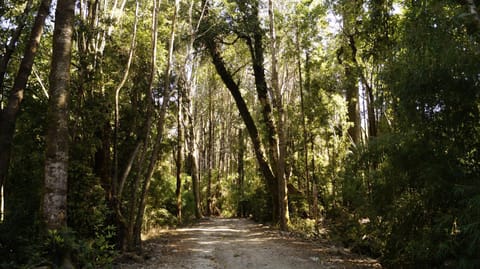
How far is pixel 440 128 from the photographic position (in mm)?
6461

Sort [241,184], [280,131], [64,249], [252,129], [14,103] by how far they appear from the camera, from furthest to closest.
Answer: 1. [241,184]
2. [252,129]
3. [280,131]
4. [14,103]
5. [64,249]

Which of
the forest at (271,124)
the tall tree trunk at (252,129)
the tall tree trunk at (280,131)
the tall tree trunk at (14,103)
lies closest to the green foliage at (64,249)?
the forest at (271,124)

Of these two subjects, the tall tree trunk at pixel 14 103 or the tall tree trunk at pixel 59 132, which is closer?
the tall tree trunk at pixel 59 132

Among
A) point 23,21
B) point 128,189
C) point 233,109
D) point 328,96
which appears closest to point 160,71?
point 128,189

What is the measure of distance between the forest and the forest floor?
2.44 feet

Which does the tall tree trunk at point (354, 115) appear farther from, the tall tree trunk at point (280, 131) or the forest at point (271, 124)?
the tall tree trunk at point (280, 131)

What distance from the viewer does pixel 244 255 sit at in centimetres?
1064

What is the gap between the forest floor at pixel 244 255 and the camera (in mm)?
9430

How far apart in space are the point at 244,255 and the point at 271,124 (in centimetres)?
917

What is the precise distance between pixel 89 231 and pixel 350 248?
7.57 meters

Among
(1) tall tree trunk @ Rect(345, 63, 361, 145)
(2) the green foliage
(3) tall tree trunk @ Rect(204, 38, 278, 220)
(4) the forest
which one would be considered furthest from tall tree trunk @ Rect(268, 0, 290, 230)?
(2) the green foliage

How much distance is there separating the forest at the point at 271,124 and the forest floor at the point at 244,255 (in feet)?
2.44

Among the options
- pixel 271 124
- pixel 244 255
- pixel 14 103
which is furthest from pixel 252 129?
pixel 14 103

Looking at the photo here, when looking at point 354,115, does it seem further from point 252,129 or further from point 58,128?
point 58,128
